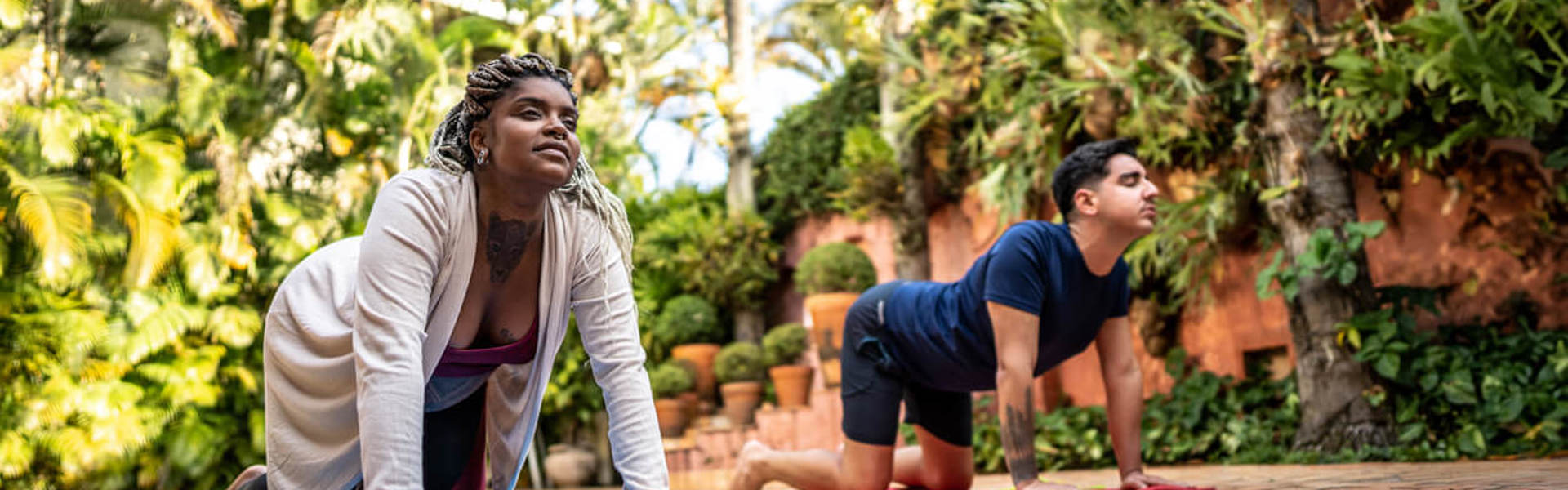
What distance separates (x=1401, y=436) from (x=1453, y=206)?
1414mm

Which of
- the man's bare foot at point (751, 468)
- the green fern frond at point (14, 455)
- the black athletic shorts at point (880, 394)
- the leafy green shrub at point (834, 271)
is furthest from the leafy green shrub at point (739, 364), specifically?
the black athletic shorts at point (880, 394)

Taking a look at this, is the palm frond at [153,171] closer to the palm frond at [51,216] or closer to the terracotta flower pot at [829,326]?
the palm frond at [51,216]

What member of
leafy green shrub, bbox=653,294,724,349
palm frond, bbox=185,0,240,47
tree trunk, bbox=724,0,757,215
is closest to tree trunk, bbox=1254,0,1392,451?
leafy green shrub, bbox=653,294,724,349

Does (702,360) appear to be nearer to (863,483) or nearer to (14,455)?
(14,455)

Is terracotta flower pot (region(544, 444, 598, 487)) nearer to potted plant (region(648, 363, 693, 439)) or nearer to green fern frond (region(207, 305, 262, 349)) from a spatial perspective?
potted plant (region(648, 363, 693, 439))

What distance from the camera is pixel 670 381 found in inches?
397

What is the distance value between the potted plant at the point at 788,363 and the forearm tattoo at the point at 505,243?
7.44m

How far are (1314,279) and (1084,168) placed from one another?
9.24 feet

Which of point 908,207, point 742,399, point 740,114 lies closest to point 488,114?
point 908,207

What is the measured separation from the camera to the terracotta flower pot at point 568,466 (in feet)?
32.3

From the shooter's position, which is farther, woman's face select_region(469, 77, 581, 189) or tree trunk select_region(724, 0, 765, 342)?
tree trunk select_region(724, 0, 765, 342)

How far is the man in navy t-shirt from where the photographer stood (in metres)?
3.21

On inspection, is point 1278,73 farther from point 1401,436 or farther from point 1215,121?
point 1401,436

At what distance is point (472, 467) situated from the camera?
2.64 m
